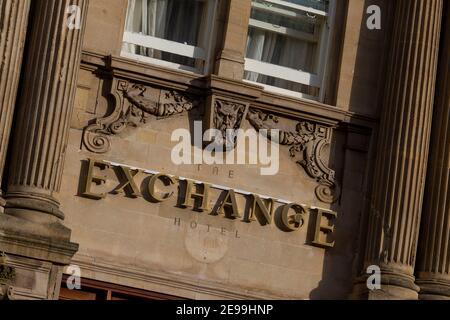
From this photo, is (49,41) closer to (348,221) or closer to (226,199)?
(226,199)

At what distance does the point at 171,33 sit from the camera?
3262 cm

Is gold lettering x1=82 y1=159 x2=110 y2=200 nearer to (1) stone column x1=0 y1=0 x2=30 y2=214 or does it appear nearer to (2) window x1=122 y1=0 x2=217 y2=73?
(1) stone column x1=0 y1=0 x2=30 y2=214

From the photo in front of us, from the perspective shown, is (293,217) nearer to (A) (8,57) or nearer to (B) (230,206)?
(B) (230,206)

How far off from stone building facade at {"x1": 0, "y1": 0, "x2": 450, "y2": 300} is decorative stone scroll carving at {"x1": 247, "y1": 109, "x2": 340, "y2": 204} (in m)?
0.03

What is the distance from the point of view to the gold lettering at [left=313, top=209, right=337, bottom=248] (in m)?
32.3

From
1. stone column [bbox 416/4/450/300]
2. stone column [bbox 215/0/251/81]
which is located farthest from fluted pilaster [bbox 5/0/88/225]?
stone column [bbox 416/4/450/300]

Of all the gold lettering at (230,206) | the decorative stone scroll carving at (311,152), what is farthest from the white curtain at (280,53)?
the gold lettering at (230,206)

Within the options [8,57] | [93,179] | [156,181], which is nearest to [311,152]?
[156,181]

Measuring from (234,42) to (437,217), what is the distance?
15.7 ft

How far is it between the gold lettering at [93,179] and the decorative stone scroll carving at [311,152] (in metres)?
3.22

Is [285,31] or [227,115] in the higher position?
[285,31]

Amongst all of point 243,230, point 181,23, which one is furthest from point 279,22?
point 243,230

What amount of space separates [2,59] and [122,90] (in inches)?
103

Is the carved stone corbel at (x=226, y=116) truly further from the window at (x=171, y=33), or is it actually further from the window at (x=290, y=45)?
the window at (x=290, y=45)
